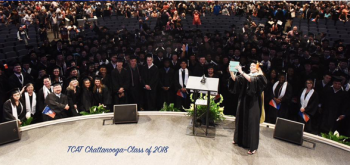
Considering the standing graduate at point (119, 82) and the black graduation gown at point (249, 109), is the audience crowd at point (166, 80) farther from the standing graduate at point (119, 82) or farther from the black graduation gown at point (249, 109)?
the black graduation gown at point (249, 109)

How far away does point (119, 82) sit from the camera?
23.4 ft

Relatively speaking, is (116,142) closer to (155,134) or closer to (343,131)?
(155,134)

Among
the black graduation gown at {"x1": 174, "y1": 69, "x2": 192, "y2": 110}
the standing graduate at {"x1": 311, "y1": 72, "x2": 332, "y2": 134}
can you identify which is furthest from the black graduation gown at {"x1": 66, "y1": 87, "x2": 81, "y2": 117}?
the standing graduate at {"x1": 311, "y1": 72, "x2": 332, "y2": 134}

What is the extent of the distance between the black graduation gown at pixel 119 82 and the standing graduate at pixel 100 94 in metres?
0.60

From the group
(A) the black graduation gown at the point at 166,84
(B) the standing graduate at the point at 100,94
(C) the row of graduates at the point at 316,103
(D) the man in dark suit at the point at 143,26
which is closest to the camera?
(C) the row of graduates at the point at 316,103

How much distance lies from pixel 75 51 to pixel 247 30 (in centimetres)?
763

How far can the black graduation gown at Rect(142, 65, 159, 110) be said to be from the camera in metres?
7.36

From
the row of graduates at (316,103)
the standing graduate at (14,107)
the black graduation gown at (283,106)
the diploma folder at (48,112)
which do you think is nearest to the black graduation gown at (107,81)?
the diploma folder at (48,112)

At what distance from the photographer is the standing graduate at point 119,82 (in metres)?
7.08

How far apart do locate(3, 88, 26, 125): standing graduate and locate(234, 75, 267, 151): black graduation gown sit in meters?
4.09

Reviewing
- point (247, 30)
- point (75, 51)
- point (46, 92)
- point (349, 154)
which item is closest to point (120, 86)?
point (46, 92)

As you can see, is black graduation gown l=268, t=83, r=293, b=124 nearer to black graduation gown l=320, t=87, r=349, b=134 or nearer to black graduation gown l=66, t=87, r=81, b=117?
black graduation gown l=320, t=87, r=349, b=134

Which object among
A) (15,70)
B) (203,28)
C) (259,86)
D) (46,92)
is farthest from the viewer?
(203,28)

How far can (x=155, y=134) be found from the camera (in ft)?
16.7
